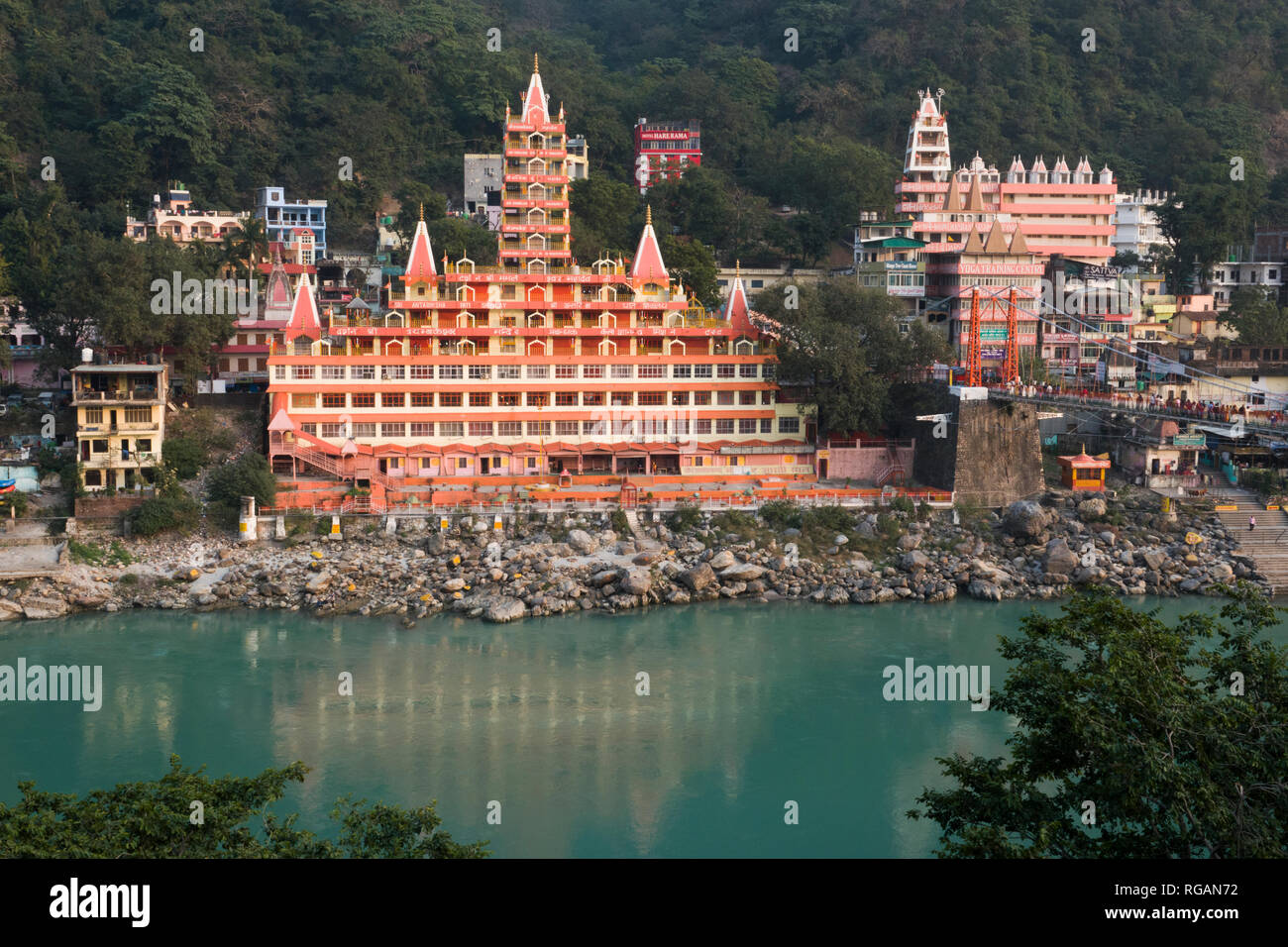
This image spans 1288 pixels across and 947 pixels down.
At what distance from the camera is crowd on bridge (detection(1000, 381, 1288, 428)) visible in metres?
25.8

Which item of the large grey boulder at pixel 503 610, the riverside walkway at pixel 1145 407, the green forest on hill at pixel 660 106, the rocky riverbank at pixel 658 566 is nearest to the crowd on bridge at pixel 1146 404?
the riverside walkway at pixel 1145 407

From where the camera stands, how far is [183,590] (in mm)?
24625

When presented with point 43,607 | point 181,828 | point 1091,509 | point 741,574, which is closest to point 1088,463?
point 1091,509

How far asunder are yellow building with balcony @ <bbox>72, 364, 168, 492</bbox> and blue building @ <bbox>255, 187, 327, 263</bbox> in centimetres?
1520

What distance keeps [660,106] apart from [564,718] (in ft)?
118

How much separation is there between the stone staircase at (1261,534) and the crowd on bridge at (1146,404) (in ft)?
6.27

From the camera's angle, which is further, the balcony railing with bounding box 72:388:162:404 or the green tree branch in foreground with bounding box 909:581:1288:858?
the balcony railing with bounding box 72:388:162:404

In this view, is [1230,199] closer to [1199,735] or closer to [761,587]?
[761,587]

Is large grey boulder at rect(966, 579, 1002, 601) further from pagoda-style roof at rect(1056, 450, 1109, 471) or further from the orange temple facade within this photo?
the orange temple facade

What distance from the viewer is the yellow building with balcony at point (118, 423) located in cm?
2753

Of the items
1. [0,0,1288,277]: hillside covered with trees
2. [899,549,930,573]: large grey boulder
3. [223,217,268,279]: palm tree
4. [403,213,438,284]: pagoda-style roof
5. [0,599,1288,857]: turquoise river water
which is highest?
[0,0,1288,277]: hillside covered with trees

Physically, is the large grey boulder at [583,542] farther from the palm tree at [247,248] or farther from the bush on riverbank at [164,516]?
the palm tree at [247,248]

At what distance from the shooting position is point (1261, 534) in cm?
2773

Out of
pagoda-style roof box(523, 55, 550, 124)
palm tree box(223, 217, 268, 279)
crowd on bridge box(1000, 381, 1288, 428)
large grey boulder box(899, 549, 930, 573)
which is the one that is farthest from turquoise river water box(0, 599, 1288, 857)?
palm tree box(223, 217, 268, 279)
